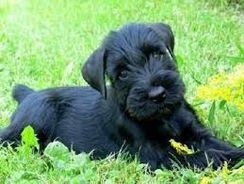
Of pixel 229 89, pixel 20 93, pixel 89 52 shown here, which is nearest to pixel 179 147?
pixel 229 89

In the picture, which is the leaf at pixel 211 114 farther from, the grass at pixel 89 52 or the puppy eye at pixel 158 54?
the puppy eye at pixel 158 54

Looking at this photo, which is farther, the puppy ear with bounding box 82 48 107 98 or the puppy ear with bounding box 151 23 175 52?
the puppy ear with bounding box 151 23 175 52

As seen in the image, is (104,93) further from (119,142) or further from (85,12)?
(85,12)

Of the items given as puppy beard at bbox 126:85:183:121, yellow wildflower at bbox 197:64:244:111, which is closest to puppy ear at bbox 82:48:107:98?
puppy beard at bbox 126:85:183:121

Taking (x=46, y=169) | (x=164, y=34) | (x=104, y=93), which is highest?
(x=164, y=34)

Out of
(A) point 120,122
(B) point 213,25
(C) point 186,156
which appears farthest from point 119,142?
(B) point 213,25

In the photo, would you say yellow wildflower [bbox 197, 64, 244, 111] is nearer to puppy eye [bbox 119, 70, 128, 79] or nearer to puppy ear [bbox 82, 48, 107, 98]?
puppy eye [bbox 119, 70, 128, 79]

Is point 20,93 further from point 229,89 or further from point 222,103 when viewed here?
point 229,89

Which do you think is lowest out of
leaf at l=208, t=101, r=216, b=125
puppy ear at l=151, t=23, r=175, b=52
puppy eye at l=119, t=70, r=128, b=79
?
leaf at l=208, t=101, r=216, b=125
